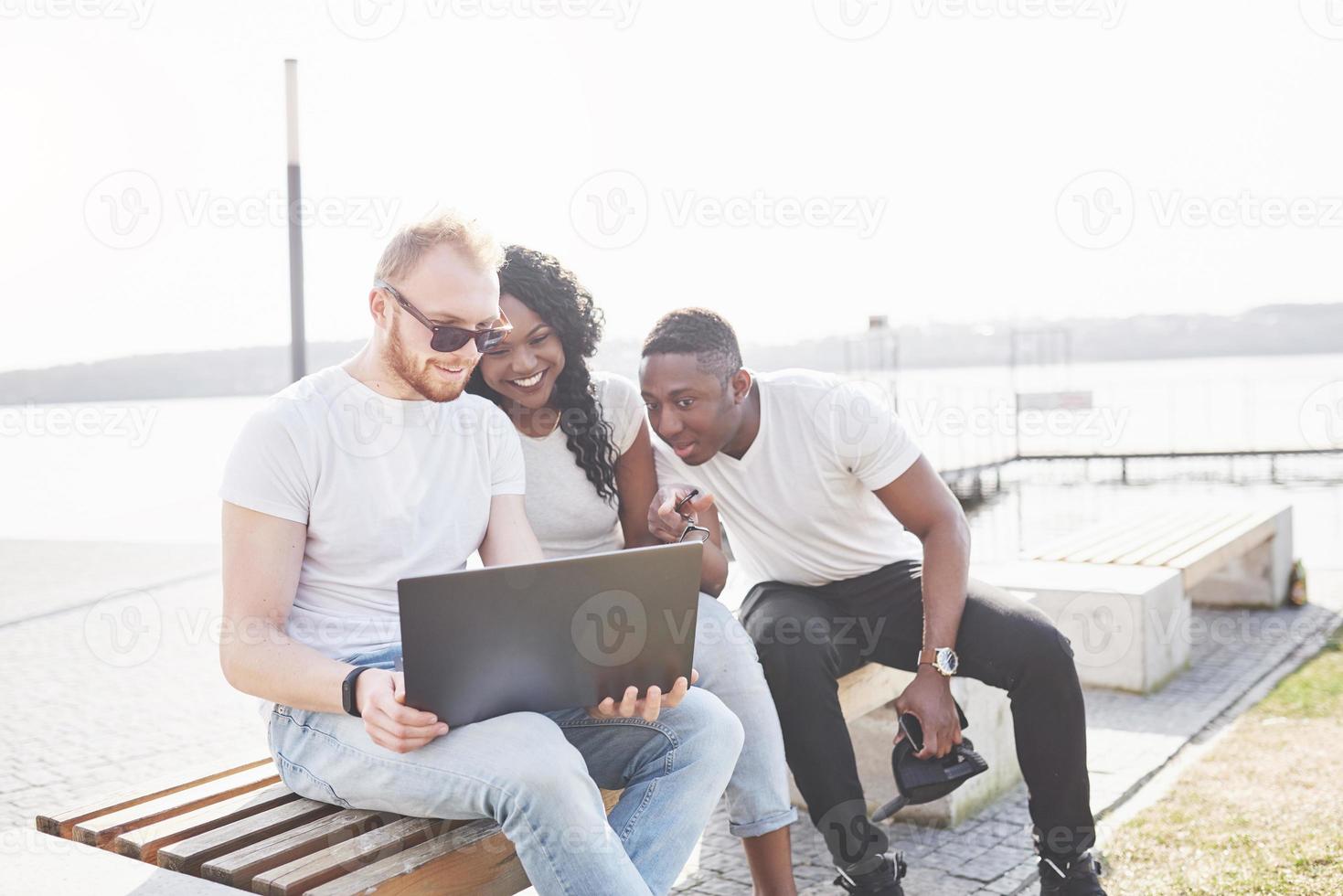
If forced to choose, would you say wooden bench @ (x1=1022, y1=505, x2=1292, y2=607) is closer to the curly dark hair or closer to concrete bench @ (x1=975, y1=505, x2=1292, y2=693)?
concrete bench @ (x1=975, y1=505, x2=1292, y2=693)

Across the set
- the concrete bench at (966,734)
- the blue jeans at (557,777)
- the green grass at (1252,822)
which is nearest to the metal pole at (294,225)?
the concrete bench at (966,734)

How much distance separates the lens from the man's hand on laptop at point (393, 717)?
2191mm

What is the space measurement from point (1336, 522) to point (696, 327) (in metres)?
11.4

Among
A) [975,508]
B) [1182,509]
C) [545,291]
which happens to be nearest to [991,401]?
[975,508]

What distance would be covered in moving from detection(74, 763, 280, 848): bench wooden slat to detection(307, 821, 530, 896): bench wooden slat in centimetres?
58

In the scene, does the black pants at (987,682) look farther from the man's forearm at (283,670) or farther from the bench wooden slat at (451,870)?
the man's forearm at (283,670)

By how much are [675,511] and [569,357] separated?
590 millimetres

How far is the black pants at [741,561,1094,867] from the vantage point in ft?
10.4

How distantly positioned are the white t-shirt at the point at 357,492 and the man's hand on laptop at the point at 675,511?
0.61 m

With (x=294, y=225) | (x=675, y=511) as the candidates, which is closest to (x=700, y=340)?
(x=675, y=511)

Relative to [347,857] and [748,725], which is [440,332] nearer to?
[347,857]

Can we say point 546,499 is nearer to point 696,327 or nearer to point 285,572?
point 696,327

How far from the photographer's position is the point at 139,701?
243 inches

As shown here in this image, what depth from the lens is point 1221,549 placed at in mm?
6375
